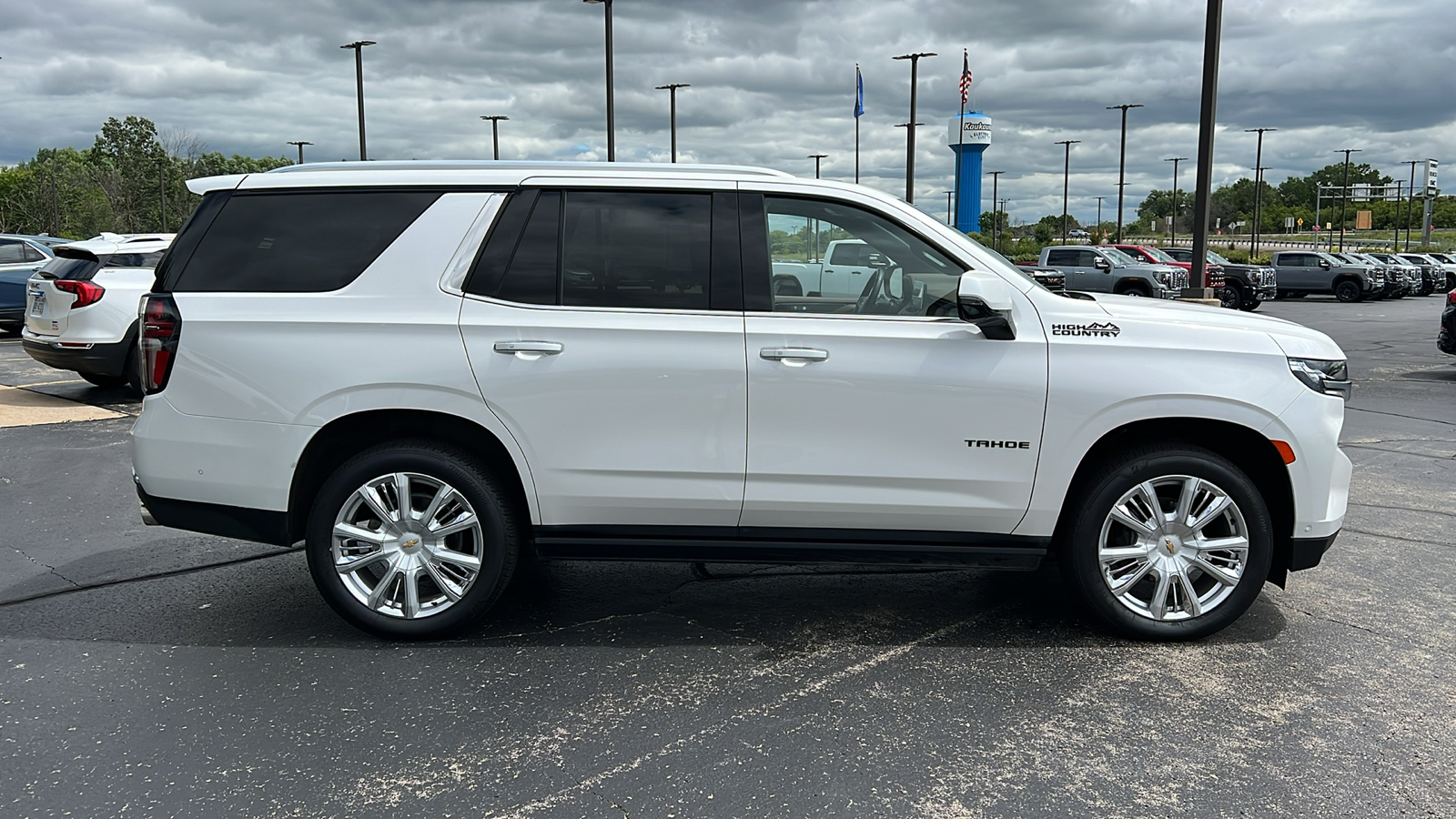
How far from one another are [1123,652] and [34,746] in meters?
3.90

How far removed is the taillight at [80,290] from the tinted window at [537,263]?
8.91m

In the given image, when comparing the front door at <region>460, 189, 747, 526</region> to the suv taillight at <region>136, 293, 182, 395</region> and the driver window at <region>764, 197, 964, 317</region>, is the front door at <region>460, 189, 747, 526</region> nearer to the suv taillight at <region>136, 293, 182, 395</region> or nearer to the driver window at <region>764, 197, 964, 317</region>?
the driver window at <region>764, 197, 964, 317</region>

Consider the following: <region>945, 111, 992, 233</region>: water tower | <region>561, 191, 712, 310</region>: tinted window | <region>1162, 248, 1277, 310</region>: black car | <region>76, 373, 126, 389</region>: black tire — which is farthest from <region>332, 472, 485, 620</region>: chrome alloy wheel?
<region>945, 111, 992, 233</region>: water tower

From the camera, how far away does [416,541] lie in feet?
14.8

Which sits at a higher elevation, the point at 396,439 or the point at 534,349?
the point at 534,349

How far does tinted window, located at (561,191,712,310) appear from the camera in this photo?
4441mm

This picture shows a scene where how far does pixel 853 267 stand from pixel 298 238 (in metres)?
2.25

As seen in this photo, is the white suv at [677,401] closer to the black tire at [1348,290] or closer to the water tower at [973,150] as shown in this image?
the black tire at [1348,290]

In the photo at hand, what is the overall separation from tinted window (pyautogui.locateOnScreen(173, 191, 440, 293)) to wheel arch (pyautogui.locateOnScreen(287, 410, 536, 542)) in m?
0.57

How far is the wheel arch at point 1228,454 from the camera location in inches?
176

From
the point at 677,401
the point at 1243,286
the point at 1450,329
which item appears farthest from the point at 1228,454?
the point at 1243,286

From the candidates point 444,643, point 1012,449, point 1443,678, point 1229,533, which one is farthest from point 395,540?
point 1443,678

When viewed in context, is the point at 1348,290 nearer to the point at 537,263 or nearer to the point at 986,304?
the point at 986,304

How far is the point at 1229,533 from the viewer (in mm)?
4488
